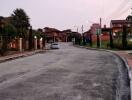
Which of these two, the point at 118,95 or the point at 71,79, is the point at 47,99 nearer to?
the point at 118,95

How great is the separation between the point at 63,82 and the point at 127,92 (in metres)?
3.38

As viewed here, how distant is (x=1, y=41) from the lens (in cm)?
4088

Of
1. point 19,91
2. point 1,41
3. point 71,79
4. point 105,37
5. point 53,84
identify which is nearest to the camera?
point 19,91

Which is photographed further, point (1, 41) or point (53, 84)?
point (1, 41)

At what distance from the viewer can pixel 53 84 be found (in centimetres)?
1530

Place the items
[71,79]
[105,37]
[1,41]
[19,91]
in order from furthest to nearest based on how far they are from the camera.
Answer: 1. [105,37]
2. [1,41]
3. [71,79]
4. [19,91]

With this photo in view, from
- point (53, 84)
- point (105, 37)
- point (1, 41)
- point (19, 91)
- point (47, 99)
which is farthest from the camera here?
point (105, 37)

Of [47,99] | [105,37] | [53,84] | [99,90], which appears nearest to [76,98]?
[47,99]

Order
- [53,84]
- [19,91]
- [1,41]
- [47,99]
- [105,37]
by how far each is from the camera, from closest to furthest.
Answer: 1. [47,99]
2. [19,91]
3. [53,84]
4. [1,41]
5. [105,37]

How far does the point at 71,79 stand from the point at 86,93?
13.5ft

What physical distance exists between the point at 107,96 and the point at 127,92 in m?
1.17

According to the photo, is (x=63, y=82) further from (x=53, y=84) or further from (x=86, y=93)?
(x=86, y=93)

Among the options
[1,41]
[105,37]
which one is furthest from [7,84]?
[105,37]

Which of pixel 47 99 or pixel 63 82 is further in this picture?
pixel 63 82
